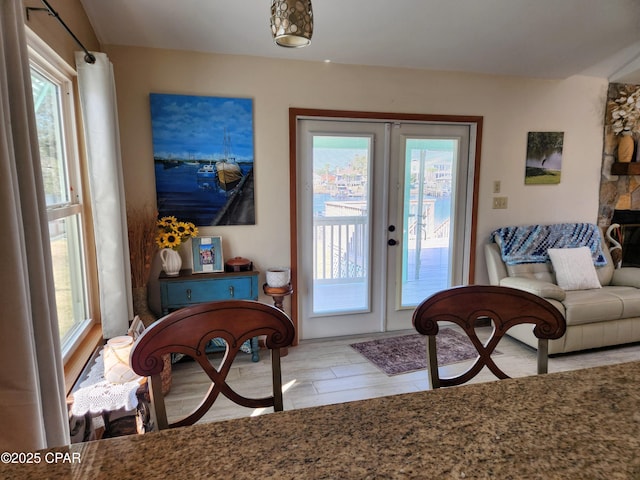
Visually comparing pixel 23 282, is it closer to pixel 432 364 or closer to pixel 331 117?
pixel 432 364

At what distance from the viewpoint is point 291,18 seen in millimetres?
1405

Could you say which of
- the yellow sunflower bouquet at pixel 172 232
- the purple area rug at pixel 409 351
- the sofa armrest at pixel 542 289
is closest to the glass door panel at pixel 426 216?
the purple area rug at pixel 409 351

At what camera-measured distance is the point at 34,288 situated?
1215 mm

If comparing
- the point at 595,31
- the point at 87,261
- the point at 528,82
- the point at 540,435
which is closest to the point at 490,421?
the point at 540,435

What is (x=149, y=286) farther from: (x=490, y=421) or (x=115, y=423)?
(x=490, y=421)

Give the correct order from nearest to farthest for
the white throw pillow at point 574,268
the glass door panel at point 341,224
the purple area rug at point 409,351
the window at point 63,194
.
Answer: the window at point 63,194, the purple area rug at point 409,351, the glass door panel at point 341,224, the white throw pillow at point 574,268

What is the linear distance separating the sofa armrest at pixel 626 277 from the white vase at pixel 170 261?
408cm

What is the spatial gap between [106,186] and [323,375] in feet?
6.43

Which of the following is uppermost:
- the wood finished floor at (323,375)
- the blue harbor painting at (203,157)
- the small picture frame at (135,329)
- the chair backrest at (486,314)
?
the blue harbor painting at (203,157)

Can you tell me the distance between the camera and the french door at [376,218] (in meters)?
3.56

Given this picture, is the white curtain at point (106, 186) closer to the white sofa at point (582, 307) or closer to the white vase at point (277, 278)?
the white vase at point (277, 278)

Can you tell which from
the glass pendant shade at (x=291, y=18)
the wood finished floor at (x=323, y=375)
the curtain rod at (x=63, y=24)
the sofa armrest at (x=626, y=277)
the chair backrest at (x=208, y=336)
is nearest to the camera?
the chair backrest at (x=208, y=336)

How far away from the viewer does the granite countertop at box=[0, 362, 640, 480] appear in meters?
0.67

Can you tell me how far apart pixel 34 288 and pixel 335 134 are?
2719 millimetres
